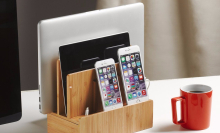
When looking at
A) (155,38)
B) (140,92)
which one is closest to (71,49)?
(140,92)

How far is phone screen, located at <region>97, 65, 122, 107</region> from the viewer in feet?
3.33

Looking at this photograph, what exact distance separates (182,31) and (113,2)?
0.46 m

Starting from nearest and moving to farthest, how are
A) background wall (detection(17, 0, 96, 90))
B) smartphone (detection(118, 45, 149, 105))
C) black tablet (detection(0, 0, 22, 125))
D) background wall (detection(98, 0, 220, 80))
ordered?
black tablet (detection(0, 0, 22, 125))
smartphone (detection(118, 45, 149, 105))
background wall (detection(17, 0, 96, 90))
background wall (detection(98, 0, 220, 80))

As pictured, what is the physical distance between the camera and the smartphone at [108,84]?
1011 millimetres

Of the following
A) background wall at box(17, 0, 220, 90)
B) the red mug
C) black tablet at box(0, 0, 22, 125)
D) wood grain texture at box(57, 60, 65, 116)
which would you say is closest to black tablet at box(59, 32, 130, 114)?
wood grain texture at box(57, 60, 65, 116)

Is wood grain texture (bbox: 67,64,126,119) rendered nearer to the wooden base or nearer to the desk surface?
the wooden base

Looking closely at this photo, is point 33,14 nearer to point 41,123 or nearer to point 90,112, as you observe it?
point 41,123

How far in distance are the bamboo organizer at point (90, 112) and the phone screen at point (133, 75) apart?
0.10ft

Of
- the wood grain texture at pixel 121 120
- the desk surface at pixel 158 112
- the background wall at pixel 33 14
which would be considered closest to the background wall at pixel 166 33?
the background wall at pixel 33 14

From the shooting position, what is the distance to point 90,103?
1.04m

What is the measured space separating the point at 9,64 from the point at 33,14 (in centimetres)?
107

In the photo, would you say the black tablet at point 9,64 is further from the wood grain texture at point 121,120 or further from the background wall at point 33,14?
the background wall at point 33,14

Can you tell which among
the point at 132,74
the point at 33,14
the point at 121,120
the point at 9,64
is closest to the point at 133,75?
the point at 132,74

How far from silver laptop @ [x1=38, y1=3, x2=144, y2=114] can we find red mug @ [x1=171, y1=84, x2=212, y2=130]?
29 cm
